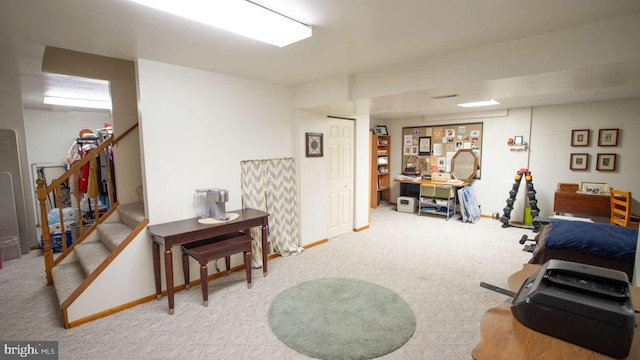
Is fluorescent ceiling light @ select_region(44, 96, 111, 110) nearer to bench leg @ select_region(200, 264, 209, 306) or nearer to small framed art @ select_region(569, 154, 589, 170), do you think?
bench leg @ select_region(200, 264, 209, 306)

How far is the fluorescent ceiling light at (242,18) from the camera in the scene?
67.5 inches

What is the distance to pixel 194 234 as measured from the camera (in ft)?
9.14

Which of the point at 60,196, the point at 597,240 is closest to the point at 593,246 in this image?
the point at 597,240

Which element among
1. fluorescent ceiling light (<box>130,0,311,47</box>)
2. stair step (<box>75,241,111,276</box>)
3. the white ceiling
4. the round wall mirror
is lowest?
stair step (<box>75,241,111,276</box>)

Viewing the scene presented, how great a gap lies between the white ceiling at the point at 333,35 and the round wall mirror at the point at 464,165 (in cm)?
322

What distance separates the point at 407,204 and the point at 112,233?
18.0ft

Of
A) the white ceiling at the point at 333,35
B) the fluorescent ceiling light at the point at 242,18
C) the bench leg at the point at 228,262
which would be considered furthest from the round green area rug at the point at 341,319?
the fluorescent ceiling light at the point at 242,18

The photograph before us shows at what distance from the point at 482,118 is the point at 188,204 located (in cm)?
561

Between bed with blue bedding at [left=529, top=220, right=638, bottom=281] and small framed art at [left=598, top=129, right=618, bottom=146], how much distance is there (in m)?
2.54

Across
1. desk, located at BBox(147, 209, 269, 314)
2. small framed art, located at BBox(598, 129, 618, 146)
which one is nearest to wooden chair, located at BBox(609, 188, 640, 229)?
small framed art, located at BBox(598, 129, 618, 146)

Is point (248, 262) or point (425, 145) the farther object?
point (425, 145)

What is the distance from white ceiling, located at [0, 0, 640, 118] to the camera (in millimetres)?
1819

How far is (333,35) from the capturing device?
225cm

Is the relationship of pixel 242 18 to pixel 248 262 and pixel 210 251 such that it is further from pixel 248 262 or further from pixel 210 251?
pixel 248 262
